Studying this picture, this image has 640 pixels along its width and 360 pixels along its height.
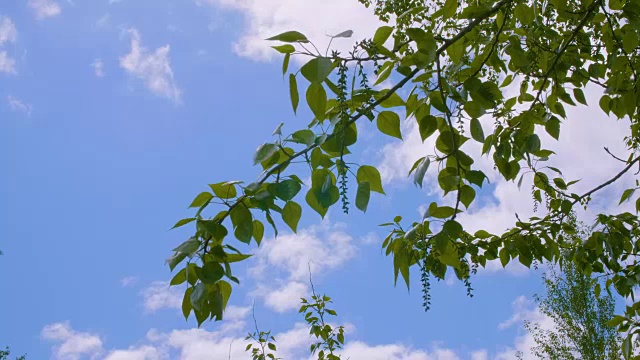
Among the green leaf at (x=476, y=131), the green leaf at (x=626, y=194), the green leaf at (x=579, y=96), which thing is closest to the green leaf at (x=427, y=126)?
the green leaf at (x=476, y=131)

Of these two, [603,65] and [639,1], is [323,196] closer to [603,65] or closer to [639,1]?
[639,1]

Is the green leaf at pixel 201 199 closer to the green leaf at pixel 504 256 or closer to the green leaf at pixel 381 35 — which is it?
the green leaf at pixel 381 35

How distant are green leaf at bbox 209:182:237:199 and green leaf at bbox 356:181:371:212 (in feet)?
0.98

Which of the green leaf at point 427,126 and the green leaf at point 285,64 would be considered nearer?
the green leaf at point 285,64

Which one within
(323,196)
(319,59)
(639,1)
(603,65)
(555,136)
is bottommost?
→ (323,196)

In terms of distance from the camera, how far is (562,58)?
8.14ft

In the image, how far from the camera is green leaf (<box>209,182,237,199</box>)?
1392 mm

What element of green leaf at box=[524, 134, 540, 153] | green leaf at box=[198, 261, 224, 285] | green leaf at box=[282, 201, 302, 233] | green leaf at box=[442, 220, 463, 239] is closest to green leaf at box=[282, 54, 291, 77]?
green leaf at box=[282, 201, 302, 233]

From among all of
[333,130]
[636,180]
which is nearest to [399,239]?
[333,130]

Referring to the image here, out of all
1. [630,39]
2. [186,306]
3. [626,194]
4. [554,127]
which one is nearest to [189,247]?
[186,306]

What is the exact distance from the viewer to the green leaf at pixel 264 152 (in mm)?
1395

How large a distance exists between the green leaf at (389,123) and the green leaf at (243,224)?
39 cm

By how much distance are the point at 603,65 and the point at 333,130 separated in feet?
6.35

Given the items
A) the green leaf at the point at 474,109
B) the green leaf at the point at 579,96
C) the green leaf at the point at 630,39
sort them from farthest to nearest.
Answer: the green leaf at the point at 579,96 < the green leaf at the point at 630,39 < the green leaf at the point at 474,109
